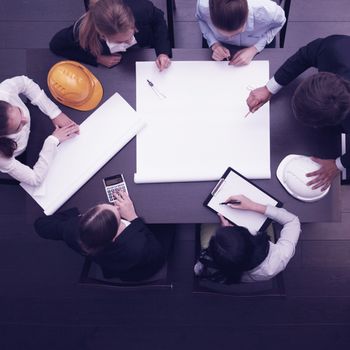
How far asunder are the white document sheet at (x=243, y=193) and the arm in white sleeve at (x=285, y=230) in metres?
0.03

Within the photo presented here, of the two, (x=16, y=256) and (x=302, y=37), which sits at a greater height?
(x=302, y=37)

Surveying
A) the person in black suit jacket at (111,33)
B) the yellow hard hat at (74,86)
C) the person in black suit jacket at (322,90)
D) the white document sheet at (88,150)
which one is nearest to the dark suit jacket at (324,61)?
the person in black suit jacket at (322,90)

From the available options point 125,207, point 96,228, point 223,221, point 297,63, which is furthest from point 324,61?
point 96,228

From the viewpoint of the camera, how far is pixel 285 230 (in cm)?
149

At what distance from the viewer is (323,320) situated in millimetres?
2096

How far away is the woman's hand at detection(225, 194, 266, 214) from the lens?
1.41 meters

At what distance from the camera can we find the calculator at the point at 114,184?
4.84 feet

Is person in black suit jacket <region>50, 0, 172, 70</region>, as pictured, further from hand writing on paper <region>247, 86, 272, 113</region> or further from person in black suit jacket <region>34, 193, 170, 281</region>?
person in black suit jacket <region>34, 193, 170, 281</region>

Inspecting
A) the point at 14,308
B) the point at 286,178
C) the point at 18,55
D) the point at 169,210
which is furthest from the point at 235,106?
the point at 14,308

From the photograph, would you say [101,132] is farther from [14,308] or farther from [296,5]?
[296,5]

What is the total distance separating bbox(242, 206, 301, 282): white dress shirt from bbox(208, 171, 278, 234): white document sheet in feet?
0.14

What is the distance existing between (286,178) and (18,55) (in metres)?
1.73

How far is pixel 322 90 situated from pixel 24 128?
107 cm

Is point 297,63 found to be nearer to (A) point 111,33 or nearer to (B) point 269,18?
(B) point 269,18
